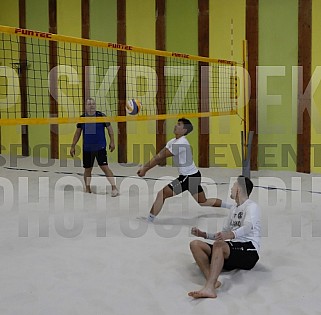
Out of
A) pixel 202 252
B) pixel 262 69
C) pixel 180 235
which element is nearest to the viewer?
pixel 202 252

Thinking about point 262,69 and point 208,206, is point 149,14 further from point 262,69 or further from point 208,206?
point 208,206

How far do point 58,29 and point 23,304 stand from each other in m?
7.03

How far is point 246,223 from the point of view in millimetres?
3146

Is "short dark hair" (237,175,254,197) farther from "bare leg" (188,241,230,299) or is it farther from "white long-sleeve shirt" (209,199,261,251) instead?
"bare leg" (188,241,230,299)

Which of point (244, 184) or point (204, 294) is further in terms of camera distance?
point (244, 184)

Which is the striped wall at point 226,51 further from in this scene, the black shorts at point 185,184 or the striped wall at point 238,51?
the black shorts at point 185,184

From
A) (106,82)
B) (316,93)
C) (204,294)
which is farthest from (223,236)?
(106,82)

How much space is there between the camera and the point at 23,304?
277 centimetres

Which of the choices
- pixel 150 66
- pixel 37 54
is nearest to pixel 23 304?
pixel 150 66

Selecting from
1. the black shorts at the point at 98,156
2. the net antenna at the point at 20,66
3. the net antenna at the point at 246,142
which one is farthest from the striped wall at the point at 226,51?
the net antenna at the point at 20,66

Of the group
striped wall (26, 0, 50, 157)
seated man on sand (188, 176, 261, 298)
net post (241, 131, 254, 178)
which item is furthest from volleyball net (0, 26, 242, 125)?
seated man on sand (188, 176, 261, 298)

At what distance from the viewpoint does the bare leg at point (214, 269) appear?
2842mm

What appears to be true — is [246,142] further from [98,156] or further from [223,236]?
[223,236]

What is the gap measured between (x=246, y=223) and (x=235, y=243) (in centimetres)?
14
